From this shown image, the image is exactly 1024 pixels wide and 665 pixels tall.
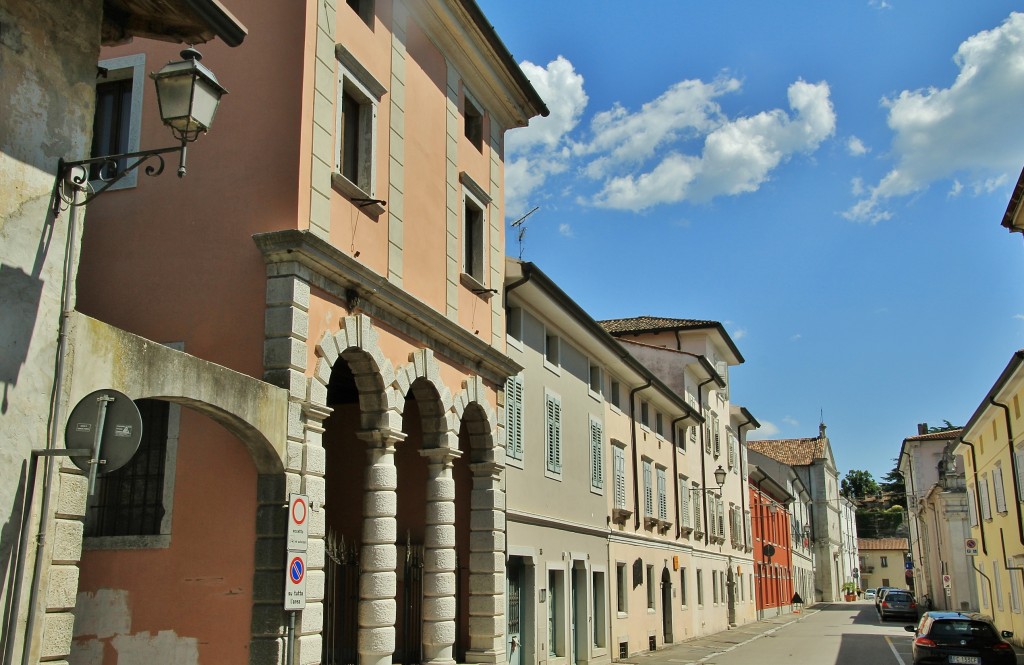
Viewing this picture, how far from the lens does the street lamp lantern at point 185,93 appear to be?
7348 mm

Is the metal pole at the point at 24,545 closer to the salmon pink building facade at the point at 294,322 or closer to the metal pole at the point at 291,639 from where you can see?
the salmon pink building facade at the point at 294,322

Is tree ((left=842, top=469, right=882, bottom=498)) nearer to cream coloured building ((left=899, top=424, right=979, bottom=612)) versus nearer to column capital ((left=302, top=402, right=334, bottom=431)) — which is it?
cream coloured building ((left=899, top=424, right=979, bottom=612))

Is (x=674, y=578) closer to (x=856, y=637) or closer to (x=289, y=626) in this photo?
(x=856, y=637)

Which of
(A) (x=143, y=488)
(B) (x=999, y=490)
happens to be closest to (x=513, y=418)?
(A) (x=143, y=488)

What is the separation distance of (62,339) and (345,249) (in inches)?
203

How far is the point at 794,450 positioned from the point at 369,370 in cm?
8520

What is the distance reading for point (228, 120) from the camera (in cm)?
1152

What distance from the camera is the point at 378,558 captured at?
1203cm

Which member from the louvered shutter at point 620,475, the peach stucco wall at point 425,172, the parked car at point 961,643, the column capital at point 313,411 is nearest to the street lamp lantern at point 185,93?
the column capital at point 313,411

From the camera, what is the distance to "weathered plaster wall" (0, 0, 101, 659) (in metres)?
6.49

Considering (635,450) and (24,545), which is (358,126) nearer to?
(24,545)

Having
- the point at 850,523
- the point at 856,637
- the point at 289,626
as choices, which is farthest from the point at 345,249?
the point at 850,523

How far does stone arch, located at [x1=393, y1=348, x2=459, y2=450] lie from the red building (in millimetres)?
36088

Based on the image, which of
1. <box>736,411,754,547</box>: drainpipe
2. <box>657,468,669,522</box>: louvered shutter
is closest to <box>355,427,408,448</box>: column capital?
<box>657,468,669,522</box>: louvered shutter
